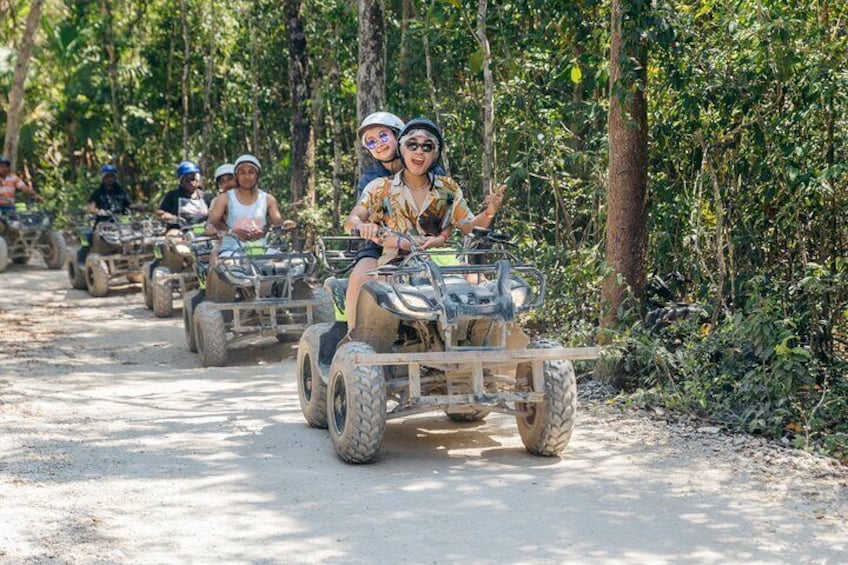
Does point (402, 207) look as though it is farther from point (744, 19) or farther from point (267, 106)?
point (267, 106)

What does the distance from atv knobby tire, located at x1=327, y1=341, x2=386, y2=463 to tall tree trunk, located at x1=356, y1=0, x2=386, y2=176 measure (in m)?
6.50

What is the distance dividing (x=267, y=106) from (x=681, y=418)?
17.7m

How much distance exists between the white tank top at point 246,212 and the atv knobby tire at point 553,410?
6.36m

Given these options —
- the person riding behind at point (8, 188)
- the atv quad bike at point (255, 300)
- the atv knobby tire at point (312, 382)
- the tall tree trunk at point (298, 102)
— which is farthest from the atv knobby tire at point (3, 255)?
the atv knobby tire at point (312, 382)

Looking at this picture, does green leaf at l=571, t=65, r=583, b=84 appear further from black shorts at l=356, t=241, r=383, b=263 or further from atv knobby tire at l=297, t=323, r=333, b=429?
atv knobby tire at l=297, t=323, r=333, b=429

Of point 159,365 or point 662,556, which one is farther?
point 159,365

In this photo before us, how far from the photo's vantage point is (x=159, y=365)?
11.8m

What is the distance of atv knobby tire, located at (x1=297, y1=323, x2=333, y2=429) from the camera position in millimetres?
8023

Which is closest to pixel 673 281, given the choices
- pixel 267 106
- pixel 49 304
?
pixel 49 304

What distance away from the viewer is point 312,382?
809cm

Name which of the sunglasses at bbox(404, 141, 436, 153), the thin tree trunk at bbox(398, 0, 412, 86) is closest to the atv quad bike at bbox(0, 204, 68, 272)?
the thin tree trunk at bbox(398, 0, 412, 86)

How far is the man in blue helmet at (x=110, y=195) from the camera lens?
Answer: 63.1 feet

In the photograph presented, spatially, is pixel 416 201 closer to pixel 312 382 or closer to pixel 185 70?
pixel 312 382

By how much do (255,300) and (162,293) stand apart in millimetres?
3816
